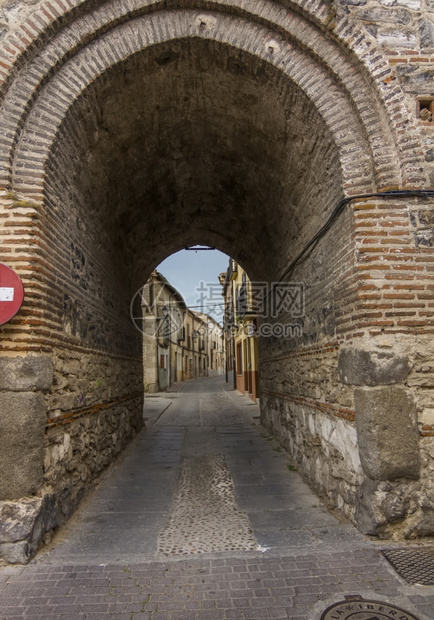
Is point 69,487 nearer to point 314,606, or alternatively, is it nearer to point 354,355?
point 314,606

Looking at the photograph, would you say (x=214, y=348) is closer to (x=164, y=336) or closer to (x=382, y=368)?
(x=164, y=336)

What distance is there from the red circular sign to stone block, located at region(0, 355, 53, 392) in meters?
0.33

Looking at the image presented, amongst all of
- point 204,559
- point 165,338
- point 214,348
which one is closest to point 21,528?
point 204,559

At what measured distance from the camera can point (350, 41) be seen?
3705mm

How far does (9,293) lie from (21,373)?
63 centimetres

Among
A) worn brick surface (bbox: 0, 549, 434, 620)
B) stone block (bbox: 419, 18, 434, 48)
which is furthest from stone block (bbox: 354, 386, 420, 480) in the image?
stone block (bbox: 419, 18, 434, 48)

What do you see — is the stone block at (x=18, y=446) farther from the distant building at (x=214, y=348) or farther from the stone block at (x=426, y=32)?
the distant building at (x=214, y=348)

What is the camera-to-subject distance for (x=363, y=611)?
7.77ft

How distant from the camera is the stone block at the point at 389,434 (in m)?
3.14

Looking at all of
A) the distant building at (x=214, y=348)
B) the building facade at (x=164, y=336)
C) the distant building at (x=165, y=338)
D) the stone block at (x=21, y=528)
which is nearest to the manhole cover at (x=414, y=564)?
the stone block at (x=21, y=528)

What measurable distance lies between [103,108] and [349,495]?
4411mm

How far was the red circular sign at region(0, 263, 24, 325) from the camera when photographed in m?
3.11

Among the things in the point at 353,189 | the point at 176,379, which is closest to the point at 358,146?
the point at 353,189

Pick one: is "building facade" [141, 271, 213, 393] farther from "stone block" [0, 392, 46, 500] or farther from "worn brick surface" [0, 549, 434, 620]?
"worn brick surface" [0, 549, 434, 620]
